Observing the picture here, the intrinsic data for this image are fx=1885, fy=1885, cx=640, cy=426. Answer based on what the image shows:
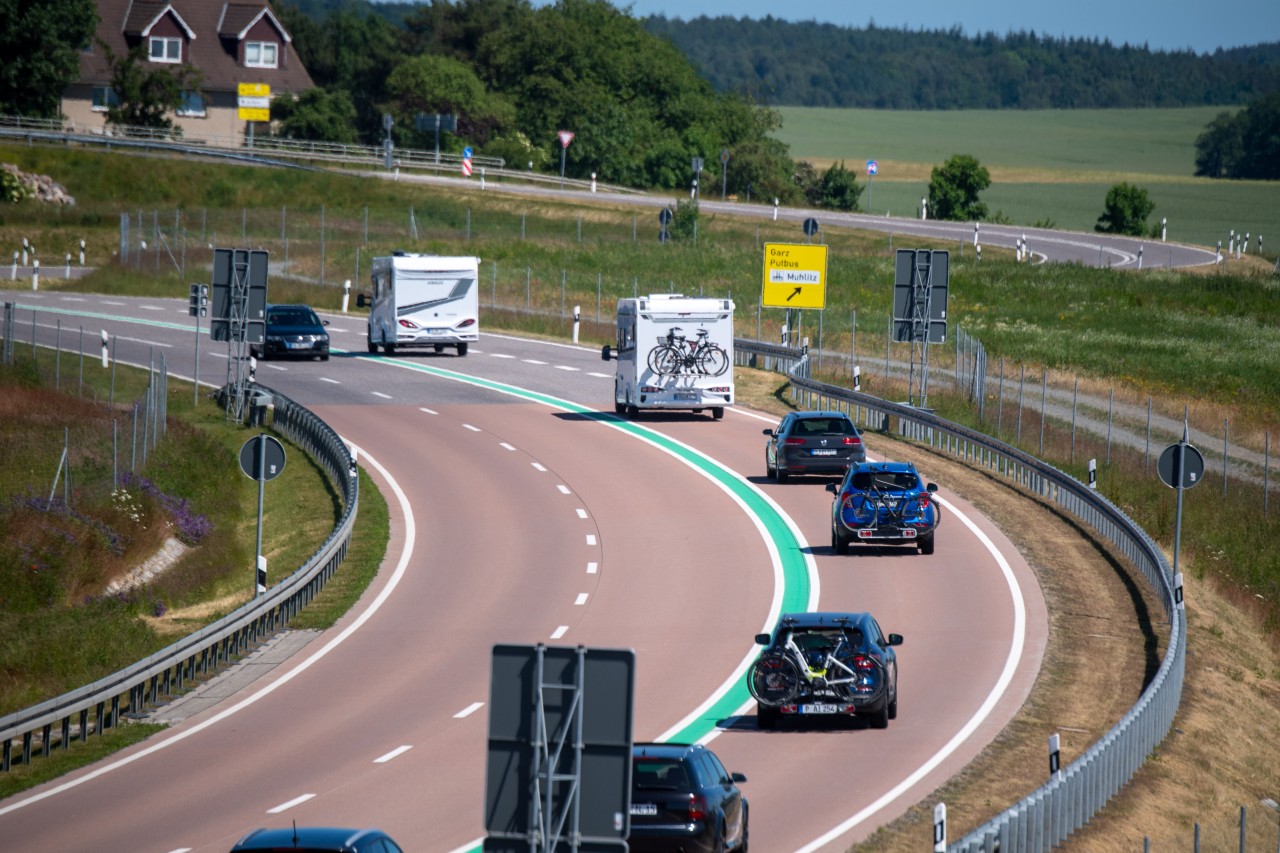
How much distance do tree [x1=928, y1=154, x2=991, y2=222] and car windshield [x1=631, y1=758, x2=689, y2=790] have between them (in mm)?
95406

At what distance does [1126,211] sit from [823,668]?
9073 centimetres

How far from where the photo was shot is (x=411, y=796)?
62.3ft

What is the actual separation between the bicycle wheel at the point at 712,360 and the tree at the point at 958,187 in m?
65.5

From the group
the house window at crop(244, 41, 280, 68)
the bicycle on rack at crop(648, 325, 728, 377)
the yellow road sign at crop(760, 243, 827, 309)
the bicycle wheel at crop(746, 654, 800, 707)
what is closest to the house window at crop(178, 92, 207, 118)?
the house window at crop(244, 41, 280, 68)

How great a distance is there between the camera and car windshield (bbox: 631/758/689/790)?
15.1 metres

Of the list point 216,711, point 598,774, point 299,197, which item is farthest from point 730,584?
point 299,197

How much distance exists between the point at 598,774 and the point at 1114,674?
1671 centimetres

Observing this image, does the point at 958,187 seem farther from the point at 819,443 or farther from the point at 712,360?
the point at 819,443

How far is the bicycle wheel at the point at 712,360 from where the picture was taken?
4478cm

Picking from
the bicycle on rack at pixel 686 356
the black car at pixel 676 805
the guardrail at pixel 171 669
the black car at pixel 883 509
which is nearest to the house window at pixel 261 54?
the bicycle on rack at pixel 686 356

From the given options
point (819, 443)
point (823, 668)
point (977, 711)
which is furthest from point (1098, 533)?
point (823, 668)

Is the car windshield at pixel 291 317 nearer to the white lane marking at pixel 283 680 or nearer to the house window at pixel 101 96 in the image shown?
the white lane marking at pixel 283 680

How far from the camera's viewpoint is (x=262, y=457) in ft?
93.5

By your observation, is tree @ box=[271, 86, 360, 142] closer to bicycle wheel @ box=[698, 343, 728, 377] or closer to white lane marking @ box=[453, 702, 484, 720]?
bicycle wheel @ box=[698, 343, 728, 377]
